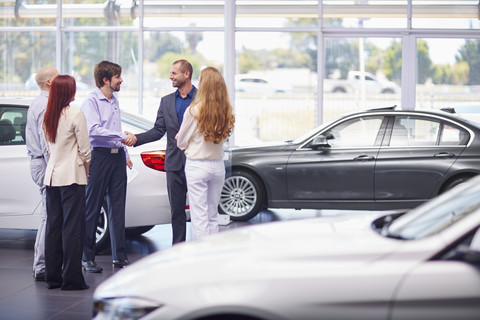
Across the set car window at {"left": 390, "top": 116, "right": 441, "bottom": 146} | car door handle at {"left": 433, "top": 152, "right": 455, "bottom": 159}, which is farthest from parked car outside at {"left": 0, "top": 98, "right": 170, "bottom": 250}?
car door handle at {"left": 433, "top": 152, "right": 455, "bottom": 159}

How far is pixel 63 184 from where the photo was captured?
21.5 ft

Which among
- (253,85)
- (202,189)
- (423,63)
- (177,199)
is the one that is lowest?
(177,199)

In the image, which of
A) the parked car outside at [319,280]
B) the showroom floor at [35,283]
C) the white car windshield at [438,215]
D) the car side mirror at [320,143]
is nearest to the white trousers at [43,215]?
the showroom floor at [35,283]

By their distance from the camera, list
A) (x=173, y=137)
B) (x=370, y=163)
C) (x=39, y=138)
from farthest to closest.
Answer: (x=370, y=163), (x=173, y=137), (x=39, y=138)

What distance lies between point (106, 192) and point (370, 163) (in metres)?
4.49

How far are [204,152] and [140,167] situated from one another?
153 centimetres

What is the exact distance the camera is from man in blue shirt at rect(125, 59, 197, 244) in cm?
757

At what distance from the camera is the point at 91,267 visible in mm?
7602

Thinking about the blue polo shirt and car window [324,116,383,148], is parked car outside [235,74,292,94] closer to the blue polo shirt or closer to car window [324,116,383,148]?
car window [324,116,383,148]

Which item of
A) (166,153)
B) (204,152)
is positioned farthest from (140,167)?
(204,152)

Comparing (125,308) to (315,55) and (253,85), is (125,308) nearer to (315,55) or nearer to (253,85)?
(253,85)

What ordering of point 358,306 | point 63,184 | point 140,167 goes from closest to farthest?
1. point 358,306
2. point 63,184
3. point 140,167

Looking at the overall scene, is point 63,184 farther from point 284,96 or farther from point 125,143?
point 284,96

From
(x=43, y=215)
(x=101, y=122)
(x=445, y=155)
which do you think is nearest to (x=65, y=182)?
(x=43, y=215)
